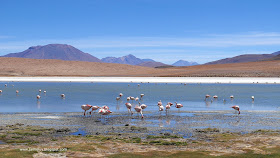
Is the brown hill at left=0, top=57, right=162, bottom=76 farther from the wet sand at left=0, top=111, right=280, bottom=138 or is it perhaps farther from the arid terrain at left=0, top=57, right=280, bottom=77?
the wet sand at left=0, top=111, right=280, bottom=138

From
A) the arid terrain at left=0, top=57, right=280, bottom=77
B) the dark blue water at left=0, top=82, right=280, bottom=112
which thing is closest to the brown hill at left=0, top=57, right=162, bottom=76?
the arid terrain at left=0, top=57, right=280, bottom=77

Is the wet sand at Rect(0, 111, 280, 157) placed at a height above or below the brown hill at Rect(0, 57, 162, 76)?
below

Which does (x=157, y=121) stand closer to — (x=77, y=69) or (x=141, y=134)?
(x=141, y=134)

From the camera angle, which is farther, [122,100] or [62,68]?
[62,68]

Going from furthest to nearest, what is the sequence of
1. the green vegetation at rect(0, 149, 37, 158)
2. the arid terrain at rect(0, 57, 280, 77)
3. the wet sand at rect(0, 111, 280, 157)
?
the arid terrain at rect(0, 57, 280, 77), the wet sand at rect(0, 111, 280, 157), the green vegetation at rect(0, 149, 37, 158)

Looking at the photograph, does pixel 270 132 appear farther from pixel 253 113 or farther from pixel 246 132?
pixel 253 113

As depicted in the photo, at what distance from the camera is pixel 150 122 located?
17.5 m

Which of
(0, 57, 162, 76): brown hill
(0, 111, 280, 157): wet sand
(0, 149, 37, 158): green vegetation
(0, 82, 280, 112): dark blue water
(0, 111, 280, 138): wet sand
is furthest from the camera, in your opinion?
(0, 57, 162, 76): brown hill

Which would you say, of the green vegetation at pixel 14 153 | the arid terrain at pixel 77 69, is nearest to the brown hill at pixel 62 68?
the arid terrain at pixel 77 69

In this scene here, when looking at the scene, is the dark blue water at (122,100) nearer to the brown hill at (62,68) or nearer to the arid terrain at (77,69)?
the arid terrain at (77,69)

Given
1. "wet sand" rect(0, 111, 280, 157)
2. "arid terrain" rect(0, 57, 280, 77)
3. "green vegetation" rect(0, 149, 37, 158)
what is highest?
"arid terrain" rect(0, 57, 280, 77)

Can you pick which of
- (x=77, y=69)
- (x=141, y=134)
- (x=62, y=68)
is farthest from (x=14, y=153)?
(x=62, y=68)

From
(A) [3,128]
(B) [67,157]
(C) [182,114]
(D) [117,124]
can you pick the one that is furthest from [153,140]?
(C) [182,114]

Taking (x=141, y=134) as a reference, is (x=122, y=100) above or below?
above
